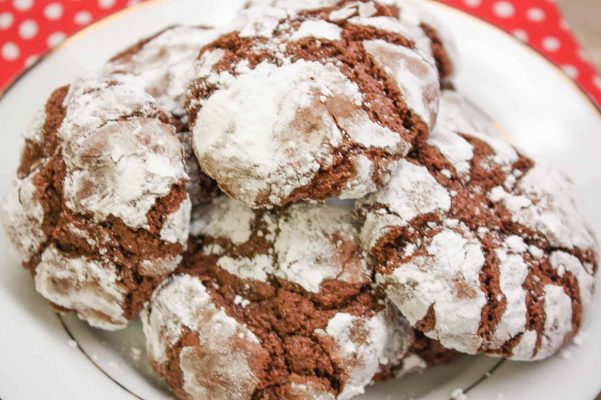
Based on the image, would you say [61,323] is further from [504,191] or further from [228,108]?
[504,191]

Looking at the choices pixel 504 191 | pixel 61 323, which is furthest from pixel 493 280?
pixel 61 323

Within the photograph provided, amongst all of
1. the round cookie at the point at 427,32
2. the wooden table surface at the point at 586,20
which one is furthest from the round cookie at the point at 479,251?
the wooden table surface at the point at 586,20

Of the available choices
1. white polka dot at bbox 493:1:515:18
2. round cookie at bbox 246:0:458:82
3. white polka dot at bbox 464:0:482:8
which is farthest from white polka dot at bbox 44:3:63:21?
white polka dot at bbox 493:1:515:18

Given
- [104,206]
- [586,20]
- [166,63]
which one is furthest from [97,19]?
Result: [586,20]

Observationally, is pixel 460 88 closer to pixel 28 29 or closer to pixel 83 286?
pixel 83 286

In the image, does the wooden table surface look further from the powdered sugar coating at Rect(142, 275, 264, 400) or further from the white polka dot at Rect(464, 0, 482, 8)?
the powdered sugar coating at Rect(142, 275, 264, 400)

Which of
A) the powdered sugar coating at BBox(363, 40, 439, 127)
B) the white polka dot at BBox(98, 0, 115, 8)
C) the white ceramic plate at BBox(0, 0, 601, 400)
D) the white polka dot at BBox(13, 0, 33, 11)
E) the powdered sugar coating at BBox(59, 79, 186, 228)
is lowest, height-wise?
the white ceramic plate at BBox(0, 0, 601, 400)

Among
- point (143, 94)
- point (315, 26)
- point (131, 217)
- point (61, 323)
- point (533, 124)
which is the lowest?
point (61, 323)
